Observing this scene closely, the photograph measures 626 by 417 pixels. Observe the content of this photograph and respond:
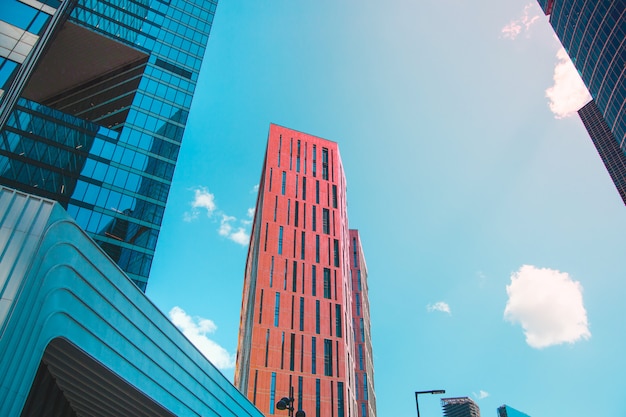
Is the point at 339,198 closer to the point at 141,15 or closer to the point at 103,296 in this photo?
the point at 141,15

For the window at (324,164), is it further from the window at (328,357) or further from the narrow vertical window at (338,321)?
the window at (328,357)

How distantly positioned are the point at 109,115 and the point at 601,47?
93.8 meters

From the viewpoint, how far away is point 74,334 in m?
12.8

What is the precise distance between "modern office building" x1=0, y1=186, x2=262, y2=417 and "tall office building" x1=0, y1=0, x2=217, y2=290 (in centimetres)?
1597

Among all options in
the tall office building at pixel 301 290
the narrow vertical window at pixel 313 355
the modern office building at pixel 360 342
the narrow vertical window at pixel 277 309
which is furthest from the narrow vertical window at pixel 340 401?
the modern office building at pixel 360 342

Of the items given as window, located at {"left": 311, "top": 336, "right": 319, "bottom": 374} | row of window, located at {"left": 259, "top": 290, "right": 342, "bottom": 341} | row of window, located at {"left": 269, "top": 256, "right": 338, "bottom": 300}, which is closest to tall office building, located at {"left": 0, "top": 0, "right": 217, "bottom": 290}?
row of window, located at {"left": 259, "top": 290, "right": 342, "bottom": 341}

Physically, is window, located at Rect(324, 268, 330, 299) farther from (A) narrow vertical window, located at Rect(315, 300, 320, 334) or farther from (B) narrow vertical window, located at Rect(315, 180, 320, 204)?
(B) narrow vertical window, located at Rect(315, 180, 320, 204)

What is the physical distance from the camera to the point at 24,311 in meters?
11.0

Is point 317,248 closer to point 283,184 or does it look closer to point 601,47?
point 283,184

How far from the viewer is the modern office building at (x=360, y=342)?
9200 cm

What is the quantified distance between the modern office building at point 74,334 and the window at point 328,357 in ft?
147

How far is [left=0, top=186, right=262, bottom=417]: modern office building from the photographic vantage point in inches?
428

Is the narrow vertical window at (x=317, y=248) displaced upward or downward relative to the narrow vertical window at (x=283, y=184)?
downward

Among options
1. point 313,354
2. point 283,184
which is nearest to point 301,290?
point 313,354
